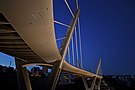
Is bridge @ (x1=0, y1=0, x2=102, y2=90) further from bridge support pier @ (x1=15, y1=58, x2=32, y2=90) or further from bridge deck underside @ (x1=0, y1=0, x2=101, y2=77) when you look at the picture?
bridge support pier @ (x1=15, y1=58, x2=32, y2=90)

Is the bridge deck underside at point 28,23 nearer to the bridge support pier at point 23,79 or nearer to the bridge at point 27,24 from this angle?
the bridge at point 27,24

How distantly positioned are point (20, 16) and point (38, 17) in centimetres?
57

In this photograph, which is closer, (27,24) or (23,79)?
(27,24)

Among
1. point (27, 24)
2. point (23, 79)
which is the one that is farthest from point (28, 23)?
point (23, 79)

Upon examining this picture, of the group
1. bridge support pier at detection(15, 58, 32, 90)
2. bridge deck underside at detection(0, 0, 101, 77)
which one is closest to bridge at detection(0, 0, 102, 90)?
bridge deck underside at detection(0, 0, 101, 77)

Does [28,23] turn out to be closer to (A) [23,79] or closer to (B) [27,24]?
(B) [27,24]

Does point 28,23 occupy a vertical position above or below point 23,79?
above

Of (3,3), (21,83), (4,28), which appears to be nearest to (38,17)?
(3,3)

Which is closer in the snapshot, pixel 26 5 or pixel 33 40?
pixel 26 5

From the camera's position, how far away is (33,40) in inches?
348

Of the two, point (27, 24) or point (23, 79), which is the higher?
point (27, 24)

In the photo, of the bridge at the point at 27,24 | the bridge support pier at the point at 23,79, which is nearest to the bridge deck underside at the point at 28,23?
the bridge at the point at 27,24

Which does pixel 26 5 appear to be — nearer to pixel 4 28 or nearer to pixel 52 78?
pixel 4 28

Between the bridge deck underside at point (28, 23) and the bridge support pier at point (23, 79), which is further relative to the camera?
the bridge support pier at point (23, 79)
